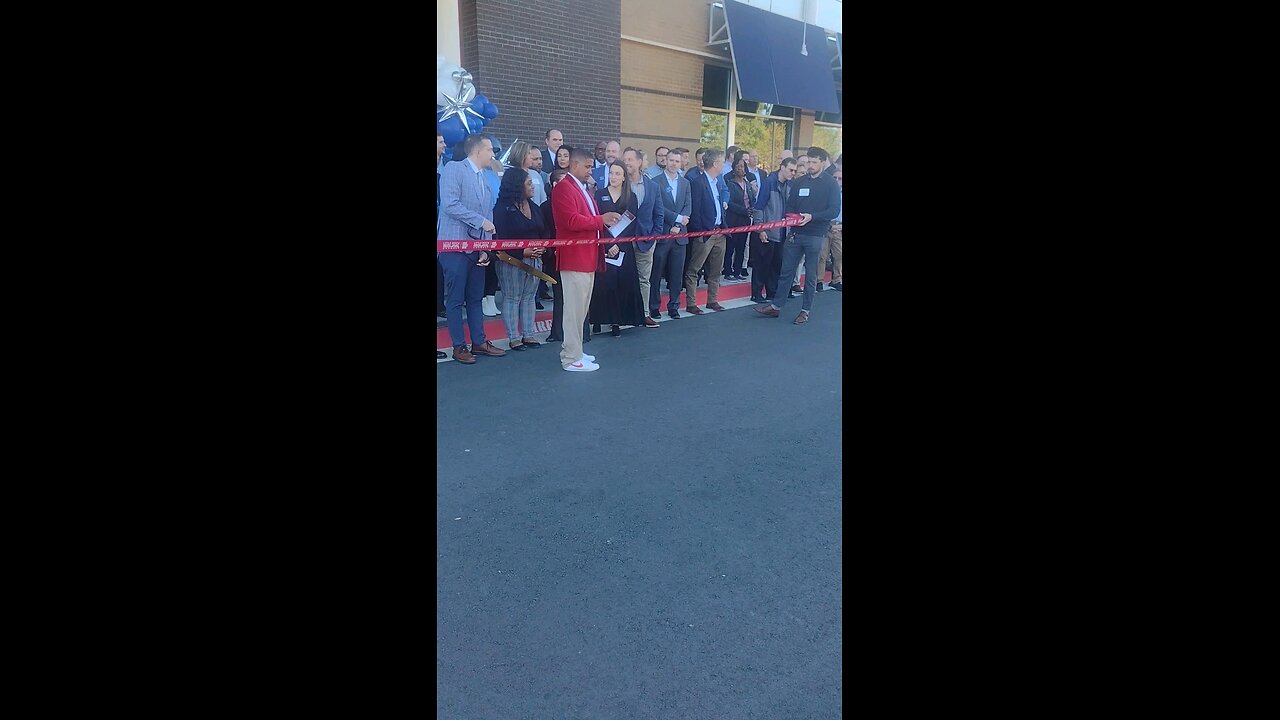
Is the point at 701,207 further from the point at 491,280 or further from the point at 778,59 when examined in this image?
the point at 778,59

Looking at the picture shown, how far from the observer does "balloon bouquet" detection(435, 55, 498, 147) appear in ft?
27.8

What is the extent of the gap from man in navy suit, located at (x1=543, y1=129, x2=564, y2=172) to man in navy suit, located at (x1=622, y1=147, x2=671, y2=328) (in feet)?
2.24

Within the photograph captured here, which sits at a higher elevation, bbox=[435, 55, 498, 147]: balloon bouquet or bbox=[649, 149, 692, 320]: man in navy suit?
bbox=[435, 55, 498, 147]: balloon bouquet

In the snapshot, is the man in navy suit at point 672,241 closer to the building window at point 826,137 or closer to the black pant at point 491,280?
the black pant at point 491,280

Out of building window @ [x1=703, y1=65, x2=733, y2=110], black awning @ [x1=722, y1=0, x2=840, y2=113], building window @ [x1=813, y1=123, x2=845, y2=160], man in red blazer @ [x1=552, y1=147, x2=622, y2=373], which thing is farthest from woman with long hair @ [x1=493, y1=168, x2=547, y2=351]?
building window @ [x1=813, y1=123, x2=845, y2=160]

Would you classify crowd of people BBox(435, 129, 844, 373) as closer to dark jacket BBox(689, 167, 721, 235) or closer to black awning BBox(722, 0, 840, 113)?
dark jacket BBox(689, 167, 721, 235)

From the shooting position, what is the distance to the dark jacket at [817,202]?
8.80m

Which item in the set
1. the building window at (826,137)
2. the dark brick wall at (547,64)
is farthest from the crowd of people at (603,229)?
the building window at (826,137)

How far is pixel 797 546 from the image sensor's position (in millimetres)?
3303

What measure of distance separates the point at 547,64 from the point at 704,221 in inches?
132
